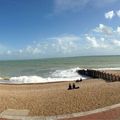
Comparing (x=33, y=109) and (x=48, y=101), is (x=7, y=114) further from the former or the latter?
(x=48, y=101)

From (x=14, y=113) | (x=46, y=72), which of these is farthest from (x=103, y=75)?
(x=14, y=113)

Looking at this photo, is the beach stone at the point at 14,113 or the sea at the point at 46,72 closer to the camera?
the beach stone at the point at 14,113

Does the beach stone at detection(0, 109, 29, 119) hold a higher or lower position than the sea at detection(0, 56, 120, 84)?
higher

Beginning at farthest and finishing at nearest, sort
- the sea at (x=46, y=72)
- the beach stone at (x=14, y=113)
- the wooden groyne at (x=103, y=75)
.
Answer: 1. the sea at (x=46, y=72)
2. the wooden groyne at (x=103, y=75)
3. the beach stone at (x=14, y=113)

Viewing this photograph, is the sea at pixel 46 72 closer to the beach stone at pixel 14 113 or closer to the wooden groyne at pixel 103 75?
the wooden groyne at pixel 103 75

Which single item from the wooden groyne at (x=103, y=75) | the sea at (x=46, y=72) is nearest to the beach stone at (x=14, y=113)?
the wooden groyne at (x=103, y=75)

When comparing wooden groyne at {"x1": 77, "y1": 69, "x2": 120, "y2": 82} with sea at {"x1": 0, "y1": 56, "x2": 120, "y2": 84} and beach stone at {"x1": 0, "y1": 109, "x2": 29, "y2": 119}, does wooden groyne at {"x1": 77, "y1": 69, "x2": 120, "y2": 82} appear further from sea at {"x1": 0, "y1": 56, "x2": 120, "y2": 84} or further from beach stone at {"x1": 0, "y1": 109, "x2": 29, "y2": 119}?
beach stone at {"x1": 0, "y1": 109, "x2": 29, "y2": 119}

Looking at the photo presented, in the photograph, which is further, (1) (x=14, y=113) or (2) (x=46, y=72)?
(2) (x=46, y=72)

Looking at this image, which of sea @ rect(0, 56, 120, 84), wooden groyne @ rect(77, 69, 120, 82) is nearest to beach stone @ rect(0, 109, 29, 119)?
wooden groyne @ rect(77, 69, 120, 82)

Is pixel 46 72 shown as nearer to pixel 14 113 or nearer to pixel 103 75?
pixel 103 75

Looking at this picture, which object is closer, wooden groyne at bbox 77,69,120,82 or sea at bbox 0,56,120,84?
wooden groyne at bbox 77,69,120,82

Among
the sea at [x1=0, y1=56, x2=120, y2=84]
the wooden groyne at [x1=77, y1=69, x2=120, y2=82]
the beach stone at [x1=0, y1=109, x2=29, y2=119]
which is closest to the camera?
the beach stone at [x1=0, y1=109, x2=29, y2=119]

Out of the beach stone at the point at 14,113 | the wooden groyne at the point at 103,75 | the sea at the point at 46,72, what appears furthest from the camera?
the sea at the point at 46,72

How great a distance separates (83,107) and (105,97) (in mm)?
2115
